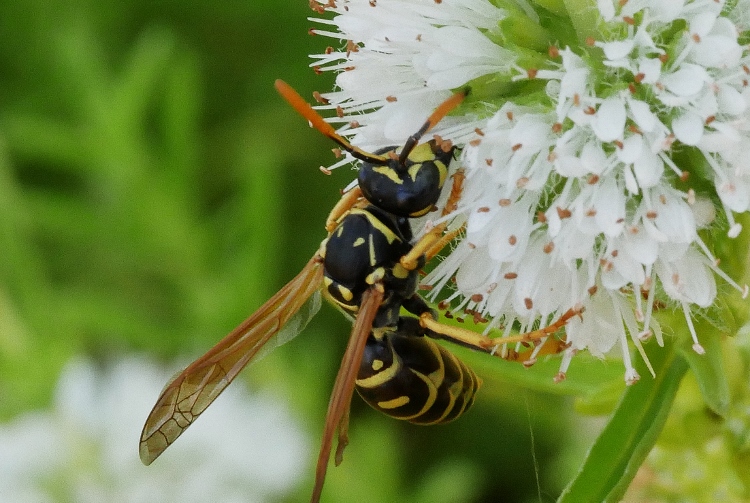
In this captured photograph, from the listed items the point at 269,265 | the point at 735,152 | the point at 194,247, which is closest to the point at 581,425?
the point at 269,265

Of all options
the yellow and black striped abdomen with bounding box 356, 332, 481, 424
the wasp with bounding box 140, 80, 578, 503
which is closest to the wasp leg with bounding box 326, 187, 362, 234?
the wasp with bounding box 140, 80, 578, 503

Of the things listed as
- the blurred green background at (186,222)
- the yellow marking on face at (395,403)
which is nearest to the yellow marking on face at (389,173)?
the yellow marking on face at (395,403)

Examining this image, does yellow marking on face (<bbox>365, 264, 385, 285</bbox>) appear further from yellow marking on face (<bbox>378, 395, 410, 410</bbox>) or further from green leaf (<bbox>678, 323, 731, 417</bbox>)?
green leaf (<bbox>678, 323, 731, 417</bbox>)

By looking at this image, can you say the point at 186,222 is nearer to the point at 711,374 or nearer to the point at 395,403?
the point at 395,403

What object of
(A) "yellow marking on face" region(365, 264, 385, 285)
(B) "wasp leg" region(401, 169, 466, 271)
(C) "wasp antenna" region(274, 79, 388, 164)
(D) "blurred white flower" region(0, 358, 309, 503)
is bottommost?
(D) "blurred white flower" region(0, 358, 309, 503)

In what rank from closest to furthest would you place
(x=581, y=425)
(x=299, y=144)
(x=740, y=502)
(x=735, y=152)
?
(x=735, y=152) < (x=740, y=502) < (x=581, y=425) < (x=299, y=144)

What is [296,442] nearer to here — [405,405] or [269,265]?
[269,265]

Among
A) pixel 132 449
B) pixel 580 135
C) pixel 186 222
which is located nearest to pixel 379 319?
pixel 580 135
